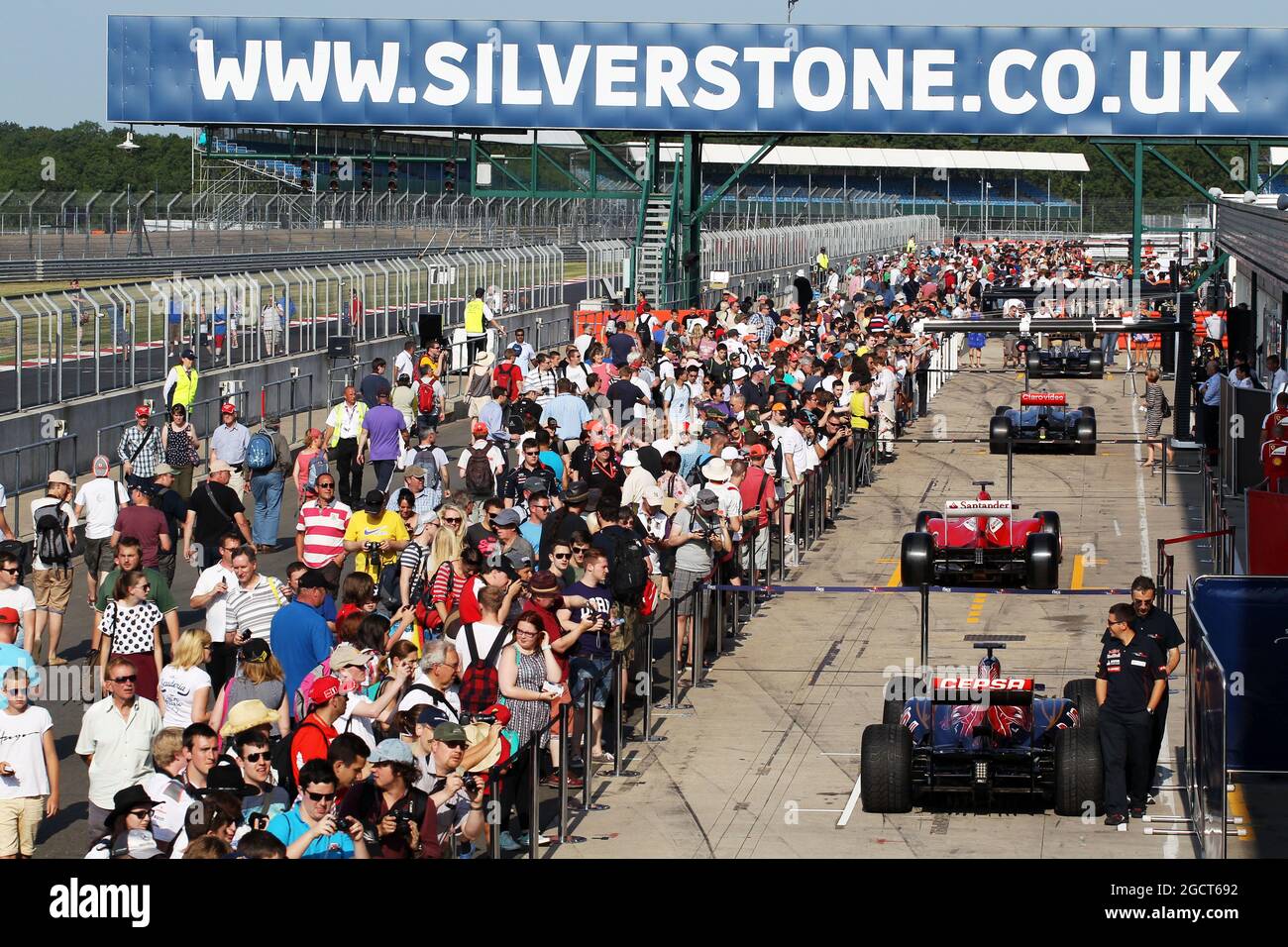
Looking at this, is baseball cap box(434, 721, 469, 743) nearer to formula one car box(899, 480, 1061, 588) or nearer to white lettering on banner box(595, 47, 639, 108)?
formula one car box(899, 480, 1061, 588)

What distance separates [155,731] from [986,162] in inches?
5380

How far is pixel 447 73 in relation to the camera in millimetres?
44531

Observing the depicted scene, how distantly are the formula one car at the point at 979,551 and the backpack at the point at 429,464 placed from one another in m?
4.47

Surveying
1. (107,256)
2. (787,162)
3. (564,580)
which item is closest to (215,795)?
(564,580)

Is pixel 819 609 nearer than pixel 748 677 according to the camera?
No

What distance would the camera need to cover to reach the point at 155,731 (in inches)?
414

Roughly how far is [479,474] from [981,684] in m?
8.24

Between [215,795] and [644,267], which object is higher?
[644,267]

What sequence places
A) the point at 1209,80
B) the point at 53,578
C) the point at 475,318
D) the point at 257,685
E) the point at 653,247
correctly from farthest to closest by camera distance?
the point at 653,247 → the point at 1209,80 → the point at 475,318 → the point at 53,578 → the point at 257,685

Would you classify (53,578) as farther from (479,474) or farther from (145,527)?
(479,474)

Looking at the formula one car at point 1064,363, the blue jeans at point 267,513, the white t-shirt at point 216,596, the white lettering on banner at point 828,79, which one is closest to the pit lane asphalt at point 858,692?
the white t-shirt at point 216,596

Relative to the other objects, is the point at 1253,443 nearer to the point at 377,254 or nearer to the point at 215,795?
the point at 215,795

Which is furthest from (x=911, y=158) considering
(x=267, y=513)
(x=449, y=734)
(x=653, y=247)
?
(x=449, y=734)

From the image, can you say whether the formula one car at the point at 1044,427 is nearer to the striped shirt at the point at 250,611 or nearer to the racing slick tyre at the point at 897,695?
the racing slick tyre at the point at 897,695
